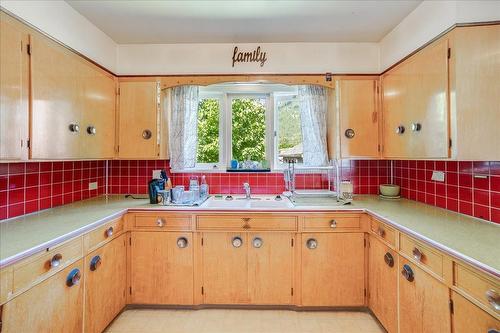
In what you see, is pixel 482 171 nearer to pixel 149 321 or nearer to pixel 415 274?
pixel 415 274

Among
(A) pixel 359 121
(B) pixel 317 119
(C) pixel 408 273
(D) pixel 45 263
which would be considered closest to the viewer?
(D) pixel 45 263

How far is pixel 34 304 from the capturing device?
123 centimetres

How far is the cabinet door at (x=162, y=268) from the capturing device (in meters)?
2.10

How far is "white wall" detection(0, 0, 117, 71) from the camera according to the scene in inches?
60.5

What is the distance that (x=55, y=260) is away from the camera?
52.5 inches

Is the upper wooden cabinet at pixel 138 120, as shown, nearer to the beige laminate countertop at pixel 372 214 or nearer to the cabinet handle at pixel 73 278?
the beige laminate countertop at pixel 372 214

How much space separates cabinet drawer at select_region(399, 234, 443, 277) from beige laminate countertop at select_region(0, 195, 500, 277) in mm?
63

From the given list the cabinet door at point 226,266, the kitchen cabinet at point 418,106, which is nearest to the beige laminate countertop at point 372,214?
the cabinet door at point 226,266

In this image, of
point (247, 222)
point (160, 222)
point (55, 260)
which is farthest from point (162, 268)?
point (55, 260)

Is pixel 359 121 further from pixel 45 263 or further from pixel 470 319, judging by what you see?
pixel 45 263

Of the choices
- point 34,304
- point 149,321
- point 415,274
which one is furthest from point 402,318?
point 34,304

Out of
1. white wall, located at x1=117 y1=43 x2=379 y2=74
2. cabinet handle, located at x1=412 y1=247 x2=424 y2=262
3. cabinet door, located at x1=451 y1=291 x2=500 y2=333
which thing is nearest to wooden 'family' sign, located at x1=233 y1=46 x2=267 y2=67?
white wall, located at x1=117 y1=43 x2=379 y2=74

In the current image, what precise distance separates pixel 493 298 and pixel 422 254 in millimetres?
427

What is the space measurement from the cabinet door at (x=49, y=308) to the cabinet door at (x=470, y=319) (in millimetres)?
1893
